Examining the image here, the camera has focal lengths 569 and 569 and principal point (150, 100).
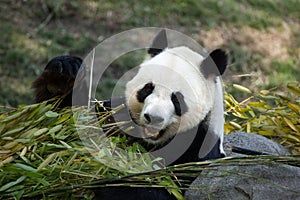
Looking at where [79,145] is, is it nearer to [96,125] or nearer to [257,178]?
[96,125]

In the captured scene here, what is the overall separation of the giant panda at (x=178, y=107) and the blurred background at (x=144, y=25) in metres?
3.40

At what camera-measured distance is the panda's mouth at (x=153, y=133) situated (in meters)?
2.83

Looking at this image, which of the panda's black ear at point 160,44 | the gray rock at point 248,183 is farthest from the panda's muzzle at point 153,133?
the panda's black ear at point 160,44

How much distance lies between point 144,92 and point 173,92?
148 millimetres

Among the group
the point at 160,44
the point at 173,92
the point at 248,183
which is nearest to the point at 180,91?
the point at 173,92

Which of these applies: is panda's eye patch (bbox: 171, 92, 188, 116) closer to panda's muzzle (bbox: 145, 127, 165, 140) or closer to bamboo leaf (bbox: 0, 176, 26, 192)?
panda's muzzle (bbox: 145, 127, 165, 140)

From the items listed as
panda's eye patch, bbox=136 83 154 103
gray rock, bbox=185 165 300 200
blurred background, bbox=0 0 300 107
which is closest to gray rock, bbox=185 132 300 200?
gray rock, bbox=185 165 300 200

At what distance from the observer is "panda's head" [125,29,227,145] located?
9.13 ft

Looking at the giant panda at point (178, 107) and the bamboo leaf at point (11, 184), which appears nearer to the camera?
the bamboo leaf at point (11, 184)

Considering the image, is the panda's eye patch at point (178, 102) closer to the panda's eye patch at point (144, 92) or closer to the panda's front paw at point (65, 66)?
the panda's eye patch at point (144, 92)

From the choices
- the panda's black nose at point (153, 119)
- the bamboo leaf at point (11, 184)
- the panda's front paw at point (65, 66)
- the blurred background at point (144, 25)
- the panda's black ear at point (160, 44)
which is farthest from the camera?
the blurred background at point (144, 25)

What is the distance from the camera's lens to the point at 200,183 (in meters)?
2.80

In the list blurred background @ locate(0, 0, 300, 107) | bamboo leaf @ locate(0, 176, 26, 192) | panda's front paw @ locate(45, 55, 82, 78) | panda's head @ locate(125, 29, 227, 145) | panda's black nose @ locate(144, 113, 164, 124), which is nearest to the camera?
bamboo leaf @ locate(0, 176, 26, 192)

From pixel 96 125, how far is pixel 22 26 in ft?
14.7
